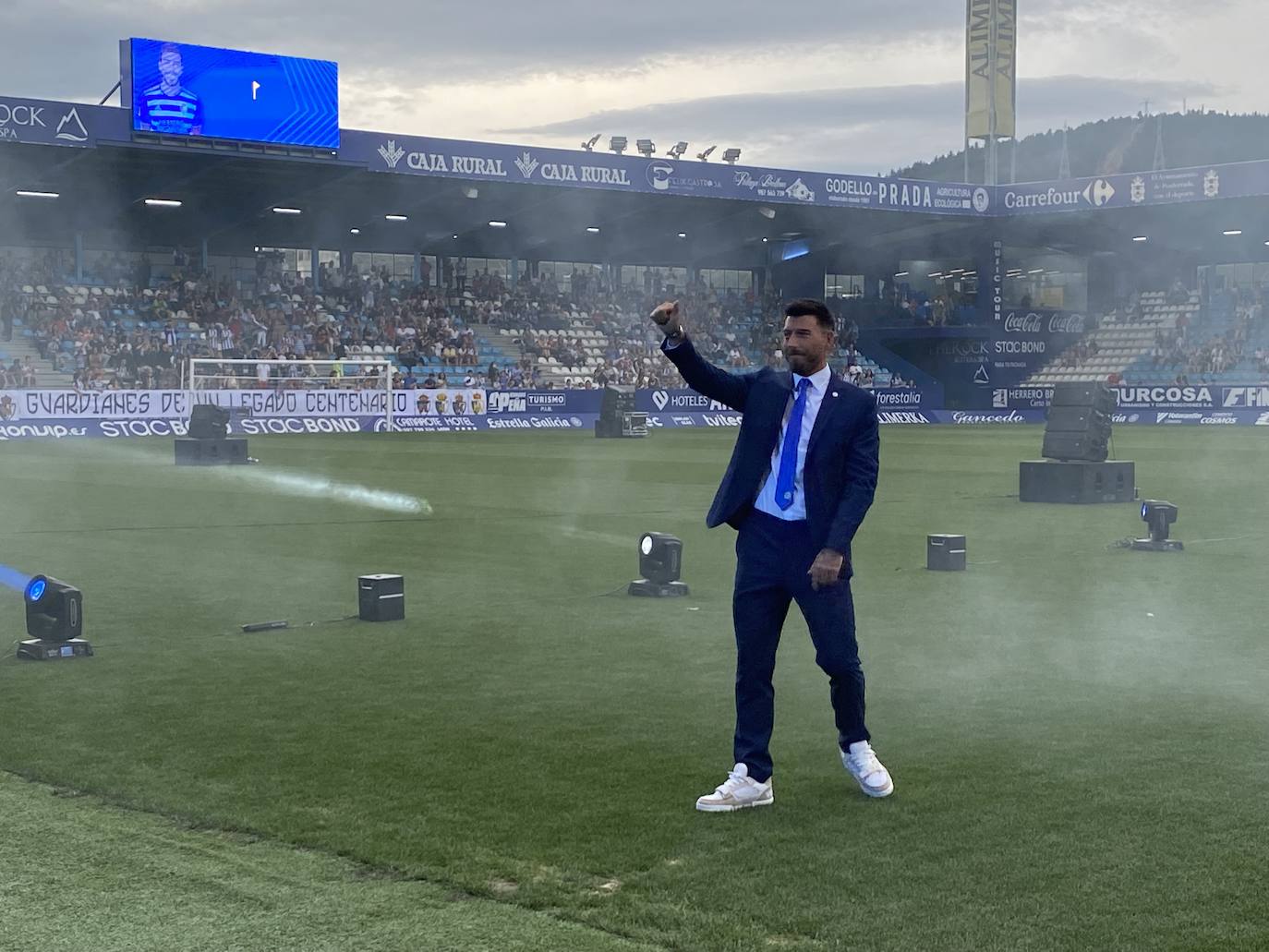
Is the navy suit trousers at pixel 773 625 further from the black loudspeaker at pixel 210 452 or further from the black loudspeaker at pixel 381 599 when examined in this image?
the black loudspeaker at pixel 210 452

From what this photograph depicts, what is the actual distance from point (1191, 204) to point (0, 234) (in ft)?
87.4

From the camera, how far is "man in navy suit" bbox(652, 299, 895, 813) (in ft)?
16.7

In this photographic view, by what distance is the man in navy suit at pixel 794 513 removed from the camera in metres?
5.09

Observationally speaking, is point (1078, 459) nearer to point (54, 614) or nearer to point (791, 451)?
point (54, 614)

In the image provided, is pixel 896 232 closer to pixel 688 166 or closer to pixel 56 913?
pixel 688 166

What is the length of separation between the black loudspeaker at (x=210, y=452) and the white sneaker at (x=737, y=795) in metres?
20.5

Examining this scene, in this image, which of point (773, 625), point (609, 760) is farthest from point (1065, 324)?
point (773, 625)

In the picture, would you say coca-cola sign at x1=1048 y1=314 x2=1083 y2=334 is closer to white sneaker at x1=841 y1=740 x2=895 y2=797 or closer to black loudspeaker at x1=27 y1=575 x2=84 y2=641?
black loudspeaker at x1=27 y1=575 x2=84 y2=641

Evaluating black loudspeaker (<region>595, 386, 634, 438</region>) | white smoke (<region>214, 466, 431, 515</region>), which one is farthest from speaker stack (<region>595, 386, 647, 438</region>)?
white smoke (<region>214, 466, 431, 515</region>)

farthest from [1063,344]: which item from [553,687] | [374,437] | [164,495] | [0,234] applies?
[553,687]

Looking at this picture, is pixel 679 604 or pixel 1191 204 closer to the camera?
pixel 679 604

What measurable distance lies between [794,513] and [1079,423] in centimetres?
1302

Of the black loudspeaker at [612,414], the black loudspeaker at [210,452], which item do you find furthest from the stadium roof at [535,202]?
the black loudspeaker at [210,452]

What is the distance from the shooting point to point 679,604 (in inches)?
391
